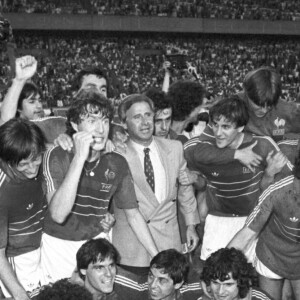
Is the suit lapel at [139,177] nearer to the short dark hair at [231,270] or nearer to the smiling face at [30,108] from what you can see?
the short dark hair at [231,270]

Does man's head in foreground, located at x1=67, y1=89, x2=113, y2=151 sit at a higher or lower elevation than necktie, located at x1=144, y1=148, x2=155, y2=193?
higher

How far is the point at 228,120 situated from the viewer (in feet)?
14.9

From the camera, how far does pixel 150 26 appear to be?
30422mm

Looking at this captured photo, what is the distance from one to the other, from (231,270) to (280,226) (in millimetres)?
468

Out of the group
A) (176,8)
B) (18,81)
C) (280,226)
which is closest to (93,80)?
(18,81)

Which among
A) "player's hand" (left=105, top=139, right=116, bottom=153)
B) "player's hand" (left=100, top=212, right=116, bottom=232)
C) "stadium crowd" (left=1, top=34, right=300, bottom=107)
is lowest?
"stadium crowd" (left=1, top=34, right=300, bottom=107)

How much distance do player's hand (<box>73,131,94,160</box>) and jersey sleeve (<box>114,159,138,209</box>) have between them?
1.65ft

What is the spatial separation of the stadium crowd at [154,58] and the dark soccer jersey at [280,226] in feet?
69.4

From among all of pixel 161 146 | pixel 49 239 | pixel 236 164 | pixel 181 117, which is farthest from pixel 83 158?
pixel 181 117

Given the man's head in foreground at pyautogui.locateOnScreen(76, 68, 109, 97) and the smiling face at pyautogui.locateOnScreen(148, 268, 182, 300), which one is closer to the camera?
the smiling face at pyautogui.locateOnScreen(148, 268, 182, 300)

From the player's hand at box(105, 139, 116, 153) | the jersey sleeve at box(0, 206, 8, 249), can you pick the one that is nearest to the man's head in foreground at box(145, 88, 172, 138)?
the player's hand at box(105, 139, 116, 153)

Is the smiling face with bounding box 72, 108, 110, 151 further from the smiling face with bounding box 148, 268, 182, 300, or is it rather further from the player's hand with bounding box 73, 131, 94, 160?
the smiling face with bounding box 148, 268, 182, 300

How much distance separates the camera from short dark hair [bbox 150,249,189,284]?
13.6 ft

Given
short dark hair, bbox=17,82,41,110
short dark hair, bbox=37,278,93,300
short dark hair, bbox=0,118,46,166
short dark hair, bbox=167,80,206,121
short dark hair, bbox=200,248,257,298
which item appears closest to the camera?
short dark hair, bbox=37,278,93,300
